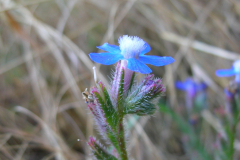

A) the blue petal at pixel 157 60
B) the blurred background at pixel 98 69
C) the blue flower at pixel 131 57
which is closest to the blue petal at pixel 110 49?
the blue flower at pixel 131 57

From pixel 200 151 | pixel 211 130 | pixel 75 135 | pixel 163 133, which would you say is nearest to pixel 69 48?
pixel 75 135

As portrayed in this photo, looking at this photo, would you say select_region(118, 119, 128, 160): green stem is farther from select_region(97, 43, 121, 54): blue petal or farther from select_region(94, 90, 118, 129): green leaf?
select_region(97, 43, 121, 54): blue petal

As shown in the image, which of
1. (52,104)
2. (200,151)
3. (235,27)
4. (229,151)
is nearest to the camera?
(229,151)

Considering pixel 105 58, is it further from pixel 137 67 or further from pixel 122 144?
pixel 122 144

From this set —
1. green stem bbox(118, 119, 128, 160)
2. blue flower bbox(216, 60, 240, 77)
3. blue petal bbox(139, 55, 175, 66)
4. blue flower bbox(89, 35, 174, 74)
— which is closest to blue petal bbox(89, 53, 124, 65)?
blue flower bbox(89, 35, 174, 74)

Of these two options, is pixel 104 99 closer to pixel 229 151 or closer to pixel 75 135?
pixel 229 151

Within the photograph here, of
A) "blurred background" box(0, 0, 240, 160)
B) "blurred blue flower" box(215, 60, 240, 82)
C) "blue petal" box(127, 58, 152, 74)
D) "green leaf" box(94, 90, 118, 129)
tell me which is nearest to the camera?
"blue petal" box(127, 58, 152, 74)
